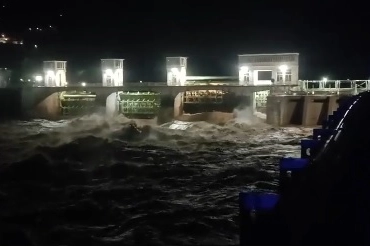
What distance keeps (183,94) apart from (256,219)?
34.6 metres

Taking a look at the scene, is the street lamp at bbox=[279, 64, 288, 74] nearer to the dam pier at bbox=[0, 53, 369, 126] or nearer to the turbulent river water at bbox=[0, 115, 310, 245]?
the dam pier at bbox=[0, 53, 369, 126]

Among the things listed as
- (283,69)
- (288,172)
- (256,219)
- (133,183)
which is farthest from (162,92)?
(256,219)

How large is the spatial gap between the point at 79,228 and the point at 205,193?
495cm

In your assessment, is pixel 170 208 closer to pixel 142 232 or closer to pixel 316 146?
pixel 142 232

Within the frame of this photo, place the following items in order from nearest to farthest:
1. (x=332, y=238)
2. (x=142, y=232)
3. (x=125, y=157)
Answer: (x=332, y=238) → (x=142, y=232) → (x=125, y=157)

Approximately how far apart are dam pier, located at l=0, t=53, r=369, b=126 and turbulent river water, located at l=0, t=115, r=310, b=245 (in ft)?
9.60

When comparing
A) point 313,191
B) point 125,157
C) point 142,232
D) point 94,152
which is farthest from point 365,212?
point 94,152

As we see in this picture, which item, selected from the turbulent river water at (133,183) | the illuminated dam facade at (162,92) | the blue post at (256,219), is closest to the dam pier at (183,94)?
the illuminated dam facade at (162,92)

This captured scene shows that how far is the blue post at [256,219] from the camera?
6.04 meters

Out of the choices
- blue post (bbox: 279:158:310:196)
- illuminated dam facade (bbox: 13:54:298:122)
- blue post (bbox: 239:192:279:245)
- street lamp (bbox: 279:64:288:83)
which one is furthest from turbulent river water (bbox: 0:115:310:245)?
street lamp (bbox: 279:64:288:83)

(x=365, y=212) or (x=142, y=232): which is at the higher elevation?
(x=365, y=212)

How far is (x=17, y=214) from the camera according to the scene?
12.9 meters

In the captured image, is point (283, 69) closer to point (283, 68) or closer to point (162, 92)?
point (283, 68)

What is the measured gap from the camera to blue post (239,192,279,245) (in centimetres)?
604
